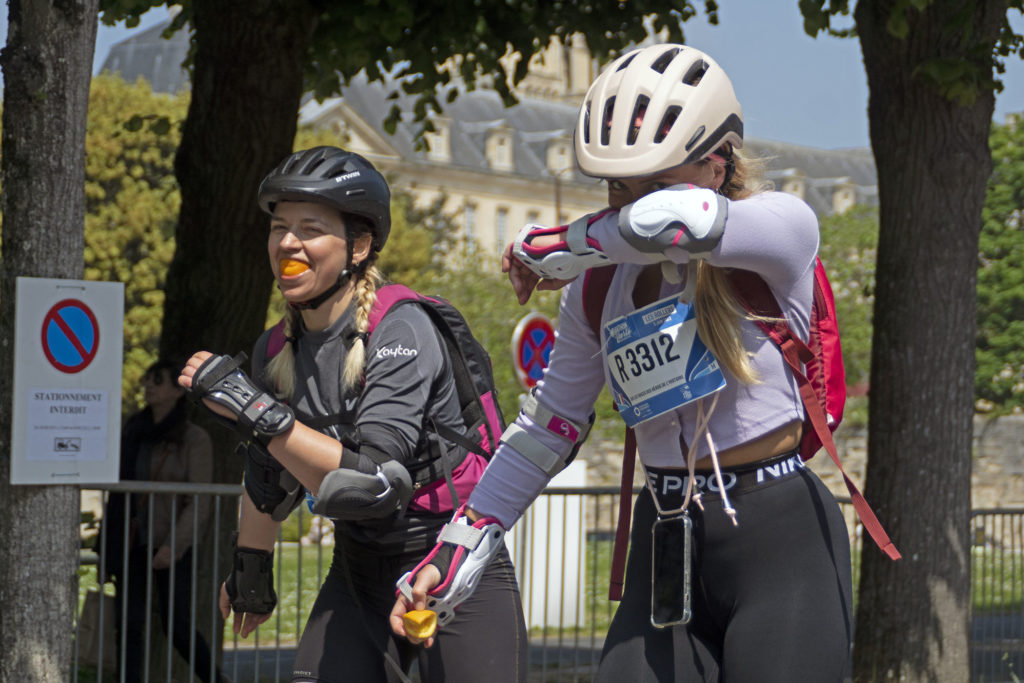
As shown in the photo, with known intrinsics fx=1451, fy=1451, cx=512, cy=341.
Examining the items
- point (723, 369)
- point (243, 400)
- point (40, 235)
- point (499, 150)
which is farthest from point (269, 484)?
point (499, 150)

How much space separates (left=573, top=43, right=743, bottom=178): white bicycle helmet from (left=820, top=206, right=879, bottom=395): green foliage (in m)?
40.4

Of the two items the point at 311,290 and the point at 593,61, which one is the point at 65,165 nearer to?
the point at 311,290

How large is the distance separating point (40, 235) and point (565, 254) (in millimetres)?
2710

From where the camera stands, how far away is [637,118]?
8.56ft

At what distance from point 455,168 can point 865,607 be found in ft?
244

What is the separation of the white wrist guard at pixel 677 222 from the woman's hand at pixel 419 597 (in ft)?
2.63

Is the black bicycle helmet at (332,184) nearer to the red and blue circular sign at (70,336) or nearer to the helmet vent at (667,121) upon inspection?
the helmet vent at (667,121)

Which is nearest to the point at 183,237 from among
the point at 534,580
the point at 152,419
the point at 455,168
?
the point at 152,419

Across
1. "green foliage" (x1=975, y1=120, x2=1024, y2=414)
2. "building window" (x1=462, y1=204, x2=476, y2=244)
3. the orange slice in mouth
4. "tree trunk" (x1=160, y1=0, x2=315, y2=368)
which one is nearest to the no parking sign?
the orange slice in mouth

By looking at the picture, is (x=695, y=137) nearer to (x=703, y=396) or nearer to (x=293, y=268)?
(x=703, y=396)

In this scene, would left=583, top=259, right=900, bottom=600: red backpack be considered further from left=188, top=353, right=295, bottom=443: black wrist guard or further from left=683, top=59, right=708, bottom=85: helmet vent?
left=188, top=353, right=295, bottom=443: black wrist guard

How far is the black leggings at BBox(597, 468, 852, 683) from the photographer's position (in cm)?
251

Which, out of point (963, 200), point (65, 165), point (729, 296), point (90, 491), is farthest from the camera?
point (963, 200)

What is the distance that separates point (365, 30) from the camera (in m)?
8.23
